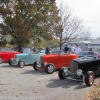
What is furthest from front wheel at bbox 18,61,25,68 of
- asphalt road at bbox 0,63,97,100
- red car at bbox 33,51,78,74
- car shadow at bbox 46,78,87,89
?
car shadow at bbox 46,78,87,89

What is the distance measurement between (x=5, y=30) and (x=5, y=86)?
58.8 feet

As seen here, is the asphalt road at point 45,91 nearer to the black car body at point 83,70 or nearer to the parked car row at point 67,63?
the black car body at point 83,70

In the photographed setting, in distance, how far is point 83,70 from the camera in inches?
341

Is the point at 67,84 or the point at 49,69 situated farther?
the point at 49,69

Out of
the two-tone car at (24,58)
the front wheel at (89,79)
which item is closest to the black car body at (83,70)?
the front wheel at (89,79)

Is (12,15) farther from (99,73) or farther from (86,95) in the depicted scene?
(86,95)

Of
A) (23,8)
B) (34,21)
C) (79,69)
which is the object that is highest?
(23,8)

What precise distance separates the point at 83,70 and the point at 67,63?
11.4ft

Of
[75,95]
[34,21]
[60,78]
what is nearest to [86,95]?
[75,95]

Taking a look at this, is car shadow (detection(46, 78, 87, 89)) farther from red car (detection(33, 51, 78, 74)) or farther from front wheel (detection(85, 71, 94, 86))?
red car (detection(33, 51, 78, 74))

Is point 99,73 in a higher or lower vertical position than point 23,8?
lower

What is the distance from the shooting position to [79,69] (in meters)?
8.47

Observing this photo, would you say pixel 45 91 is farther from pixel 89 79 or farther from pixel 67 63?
pixel 67 63

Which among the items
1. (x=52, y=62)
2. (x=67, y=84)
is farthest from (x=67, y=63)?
(x=67, y=84)
